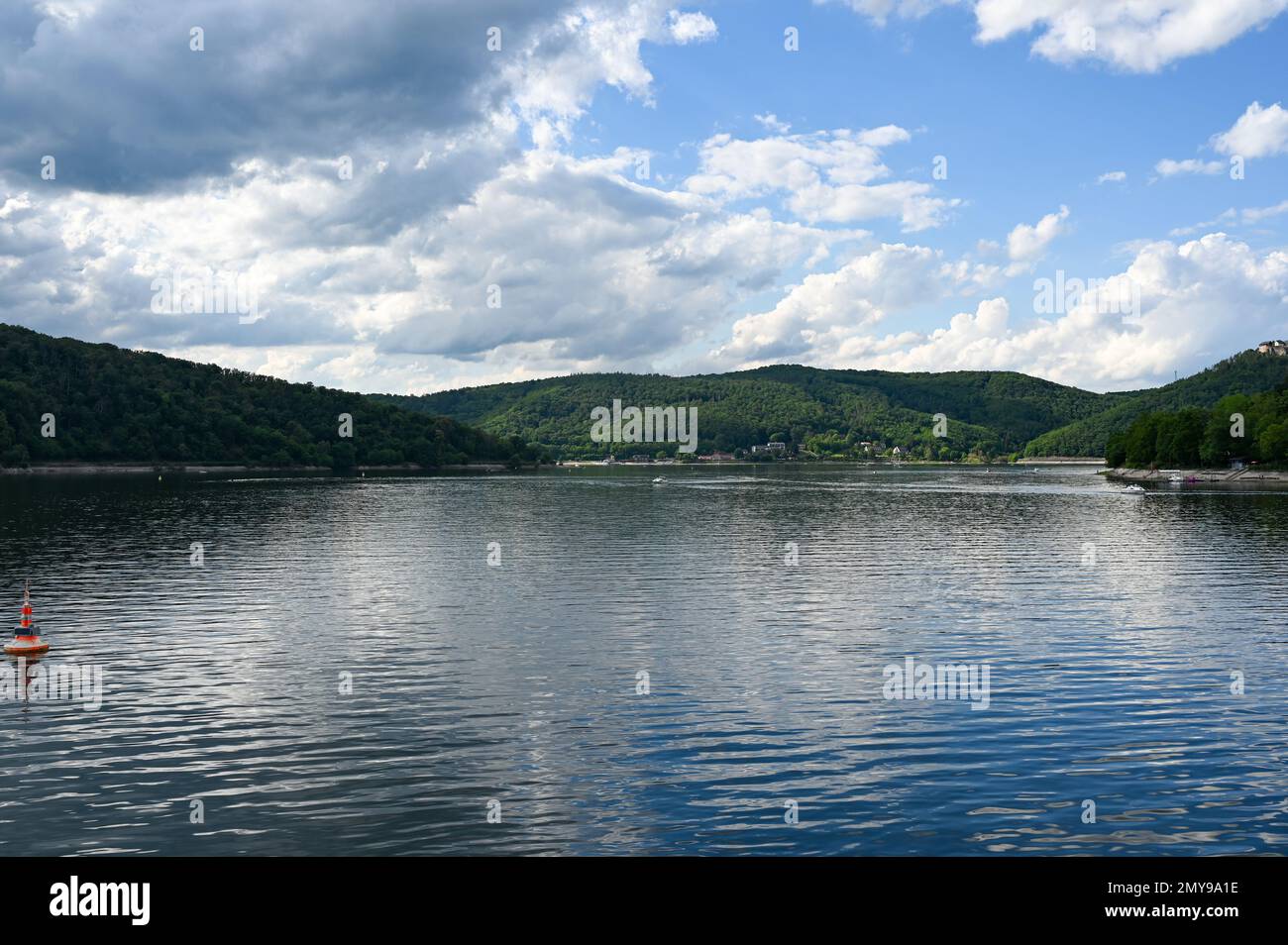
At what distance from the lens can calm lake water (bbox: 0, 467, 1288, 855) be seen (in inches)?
771

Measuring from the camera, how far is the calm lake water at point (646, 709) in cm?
1958

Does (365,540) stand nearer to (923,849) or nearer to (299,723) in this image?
(299,723)

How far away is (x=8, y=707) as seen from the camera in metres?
29.1

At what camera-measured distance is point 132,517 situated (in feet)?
366

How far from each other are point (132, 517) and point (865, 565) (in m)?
82.9

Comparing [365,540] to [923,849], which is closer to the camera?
[923,849]

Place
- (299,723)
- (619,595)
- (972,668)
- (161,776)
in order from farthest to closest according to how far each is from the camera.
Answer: (619,595)
(972,668)
(299,723)
(161,776)

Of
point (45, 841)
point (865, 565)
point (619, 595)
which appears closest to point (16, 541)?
point (619, 595)

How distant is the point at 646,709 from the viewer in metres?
29.2
